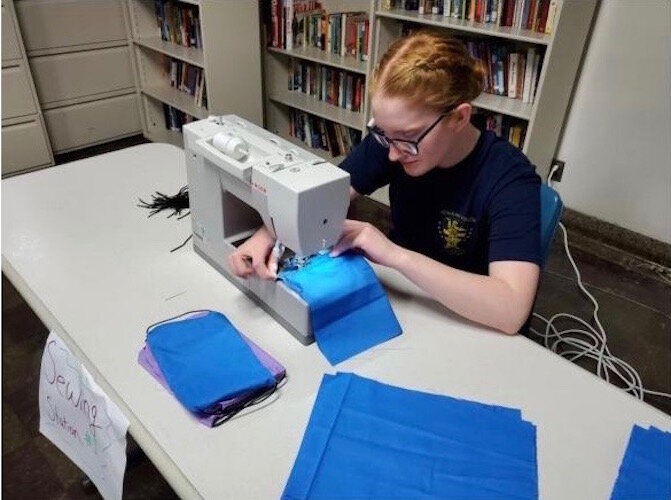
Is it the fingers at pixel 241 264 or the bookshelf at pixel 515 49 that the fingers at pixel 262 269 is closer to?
the fingers at pixel 241 264

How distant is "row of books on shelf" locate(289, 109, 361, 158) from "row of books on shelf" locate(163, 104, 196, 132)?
2.57ft

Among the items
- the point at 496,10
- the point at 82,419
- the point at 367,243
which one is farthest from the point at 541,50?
the point at 82,419

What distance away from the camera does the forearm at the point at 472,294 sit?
981 mm

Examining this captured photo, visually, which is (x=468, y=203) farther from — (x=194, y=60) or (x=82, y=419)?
(x=194, y=60)

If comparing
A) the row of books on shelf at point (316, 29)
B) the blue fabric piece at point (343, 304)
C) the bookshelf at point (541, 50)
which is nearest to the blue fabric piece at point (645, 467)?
the blue fabric piece at point (343, 304)

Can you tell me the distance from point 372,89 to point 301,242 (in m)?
0.35

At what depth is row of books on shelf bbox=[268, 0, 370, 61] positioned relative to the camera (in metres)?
2.89

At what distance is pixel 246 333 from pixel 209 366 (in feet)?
0.40

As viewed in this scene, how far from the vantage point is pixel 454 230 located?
3.99ft

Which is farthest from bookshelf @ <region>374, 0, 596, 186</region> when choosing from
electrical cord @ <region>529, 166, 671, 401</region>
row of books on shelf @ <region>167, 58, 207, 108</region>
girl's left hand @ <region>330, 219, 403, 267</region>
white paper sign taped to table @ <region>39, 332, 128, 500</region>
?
white paper sign taped to table @ <region>39, 332, 128, 500</region>

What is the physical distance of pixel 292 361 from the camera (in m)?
0.93

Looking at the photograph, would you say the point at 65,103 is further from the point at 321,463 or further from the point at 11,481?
the point at 321,463

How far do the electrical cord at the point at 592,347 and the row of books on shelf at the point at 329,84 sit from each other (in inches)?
64.1

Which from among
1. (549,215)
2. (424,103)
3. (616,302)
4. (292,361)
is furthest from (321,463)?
(616,302)
